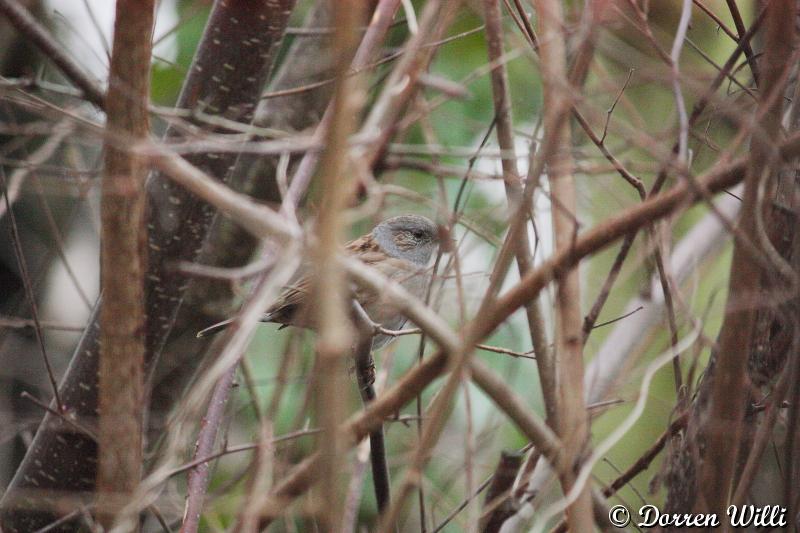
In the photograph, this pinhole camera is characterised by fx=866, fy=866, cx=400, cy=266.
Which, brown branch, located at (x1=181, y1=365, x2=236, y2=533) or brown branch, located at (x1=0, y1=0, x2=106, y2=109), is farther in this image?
brown branch, located at (x1=181, y1=365, x2=236, y2=533)

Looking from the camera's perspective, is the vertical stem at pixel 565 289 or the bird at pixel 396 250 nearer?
the vertical stem at pixel 565 289

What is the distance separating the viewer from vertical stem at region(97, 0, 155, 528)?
1892 mm

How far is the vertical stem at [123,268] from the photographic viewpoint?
6.21 ft

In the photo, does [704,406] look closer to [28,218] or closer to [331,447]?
[331,447]

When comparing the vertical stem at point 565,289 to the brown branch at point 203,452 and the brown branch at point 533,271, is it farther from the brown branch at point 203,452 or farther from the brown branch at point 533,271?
the brown branch at point 203,452

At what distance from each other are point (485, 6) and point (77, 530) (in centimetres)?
227

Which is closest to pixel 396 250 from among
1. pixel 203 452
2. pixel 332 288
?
pixel 203 452

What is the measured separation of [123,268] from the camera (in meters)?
1.94

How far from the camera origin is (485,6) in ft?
7.24

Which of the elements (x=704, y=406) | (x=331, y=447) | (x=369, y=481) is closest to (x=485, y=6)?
(x=704, y=406)

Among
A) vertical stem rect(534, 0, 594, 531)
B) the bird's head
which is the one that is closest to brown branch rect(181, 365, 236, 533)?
vertical stem rect(534, 0, 594, 531)

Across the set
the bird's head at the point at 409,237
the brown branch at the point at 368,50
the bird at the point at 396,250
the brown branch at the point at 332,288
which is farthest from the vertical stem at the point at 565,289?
the bird's head at the point at 409,237
